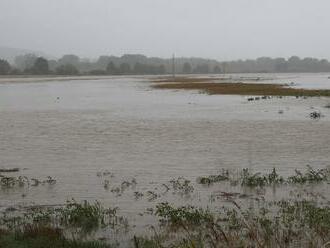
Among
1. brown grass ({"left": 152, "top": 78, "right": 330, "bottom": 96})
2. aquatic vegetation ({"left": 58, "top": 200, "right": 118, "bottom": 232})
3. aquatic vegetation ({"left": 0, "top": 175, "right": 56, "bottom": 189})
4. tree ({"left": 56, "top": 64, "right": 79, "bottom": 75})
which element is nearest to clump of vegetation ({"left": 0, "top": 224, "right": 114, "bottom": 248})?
aquatic vegetation ({"left": 58, "top": 200, "right": 118, "bottom": 232})

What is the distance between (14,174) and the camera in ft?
55.0

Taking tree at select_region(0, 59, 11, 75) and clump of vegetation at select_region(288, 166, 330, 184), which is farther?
tree at select_region(0, 59, 11, 75)

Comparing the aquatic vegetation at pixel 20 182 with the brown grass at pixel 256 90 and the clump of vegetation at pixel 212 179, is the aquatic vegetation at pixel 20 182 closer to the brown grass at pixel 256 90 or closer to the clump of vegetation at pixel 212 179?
the clump of vegetation at pixel 212 179

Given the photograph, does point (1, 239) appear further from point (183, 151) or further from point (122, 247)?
point (183, 151)

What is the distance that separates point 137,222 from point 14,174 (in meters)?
6.88

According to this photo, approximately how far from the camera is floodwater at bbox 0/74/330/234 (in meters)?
14.9

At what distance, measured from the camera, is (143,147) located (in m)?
21.9

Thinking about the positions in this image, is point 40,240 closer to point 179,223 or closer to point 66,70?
point 179,223

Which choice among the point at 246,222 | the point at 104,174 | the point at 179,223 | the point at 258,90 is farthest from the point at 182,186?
the point at 258,90

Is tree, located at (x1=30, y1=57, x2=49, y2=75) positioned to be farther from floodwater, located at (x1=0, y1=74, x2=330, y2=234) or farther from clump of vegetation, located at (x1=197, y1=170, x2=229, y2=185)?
clump of vegetation, located at (x1=197, y1=170, x2=229, y2=185)

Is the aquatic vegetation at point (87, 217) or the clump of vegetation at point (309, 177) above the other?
the aquatic vegetation at point (87, 217)

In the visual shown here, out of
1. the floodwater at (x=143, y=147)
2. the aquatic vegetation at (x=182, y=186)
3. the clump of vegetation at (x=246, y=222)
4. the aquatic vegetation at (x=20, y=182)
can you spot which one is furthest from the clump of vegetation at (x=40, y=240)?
the aquatic vegetation at (x=20, y=182)

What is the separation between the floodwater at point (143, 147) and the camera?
14.9 metres

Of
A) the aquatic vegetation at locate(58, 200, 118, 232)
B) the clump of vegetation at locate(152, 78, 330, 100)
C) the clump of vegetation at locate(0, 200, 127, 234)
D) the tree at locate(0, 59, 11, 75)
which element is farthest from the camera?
the tree at locate(0, 59, 11, 75)
